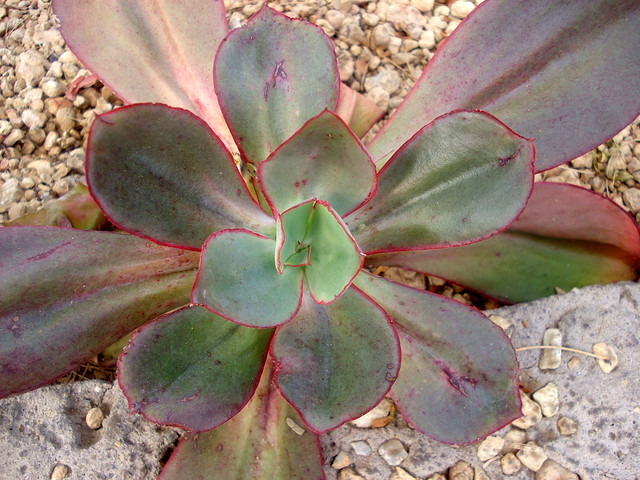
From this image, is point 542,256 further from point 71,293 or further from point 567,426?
point 71,293

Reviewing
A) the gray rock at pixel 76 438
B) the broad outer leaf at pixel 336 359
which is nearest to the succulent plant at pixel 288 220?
the broad outer leaf at pixel 336 359

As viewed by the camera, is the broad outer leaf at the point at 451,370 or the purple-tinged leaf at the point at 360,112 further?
the purple-tinged leaf at the point at 360,112

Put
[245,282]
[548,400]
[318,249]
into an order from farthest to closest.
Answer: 1. [548,400]
2. [318,249]
3. [245,282]

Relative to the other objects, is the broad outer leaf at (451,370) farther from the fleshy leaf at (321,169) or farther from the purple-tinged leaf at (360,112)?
the purple-tinged leaf at (360,112)

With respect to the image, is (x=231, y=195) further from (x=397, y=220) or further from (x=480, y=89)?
(x=480, y=89)

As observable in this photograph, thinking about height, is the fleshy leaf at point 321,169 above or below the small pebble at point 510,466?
above

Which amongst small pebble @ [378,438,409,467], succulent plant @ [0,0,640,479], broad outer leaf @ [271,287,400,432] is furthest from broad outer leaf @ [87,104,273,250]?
small pebble @ [378,438,409,467]

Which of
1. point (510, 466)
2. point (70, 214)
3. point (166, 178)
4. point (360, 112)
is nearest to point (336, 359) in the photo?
point (166, 178)

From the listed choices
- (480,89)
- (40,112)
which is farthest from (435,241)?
(40,112)
